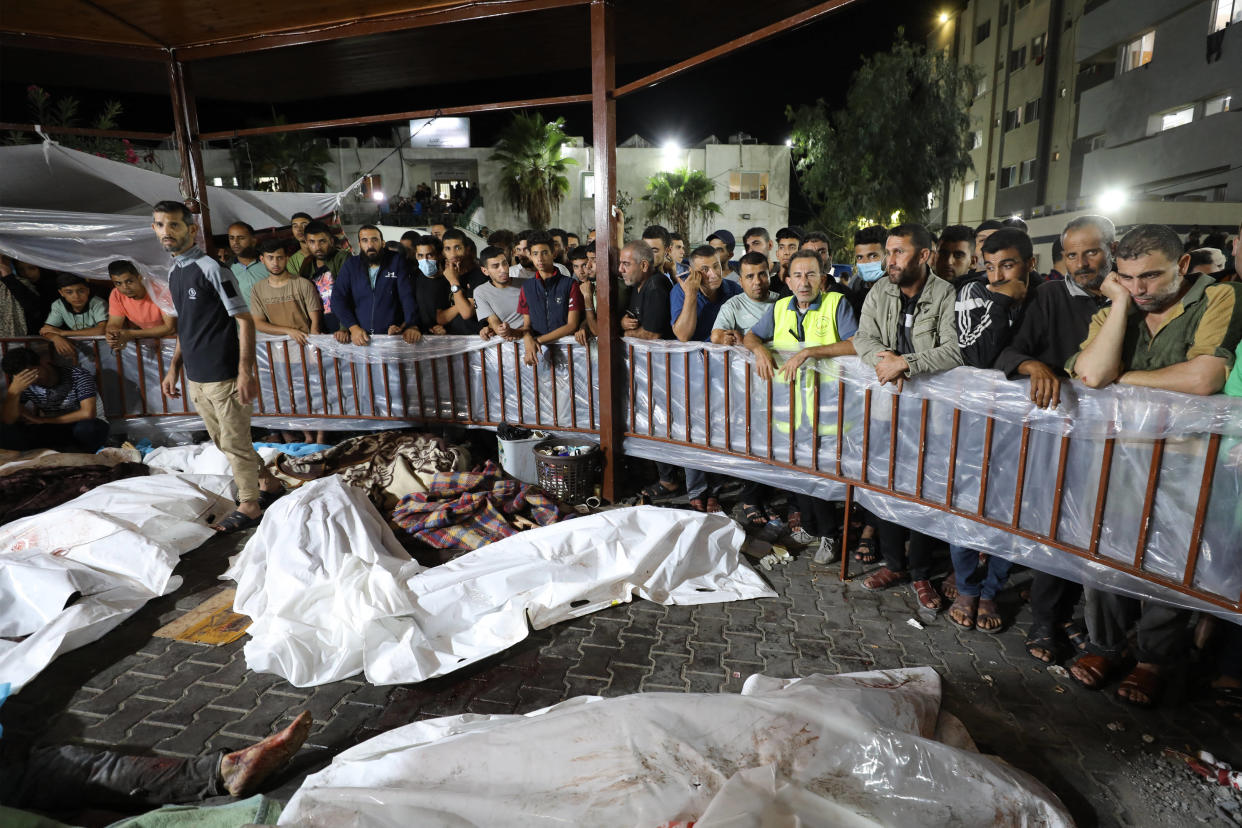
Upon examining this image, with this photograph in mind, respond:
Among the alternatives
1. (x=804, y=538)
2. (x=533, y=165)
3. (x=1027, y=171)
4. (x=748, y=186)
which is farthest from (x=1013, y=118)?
(x=804, y=538)

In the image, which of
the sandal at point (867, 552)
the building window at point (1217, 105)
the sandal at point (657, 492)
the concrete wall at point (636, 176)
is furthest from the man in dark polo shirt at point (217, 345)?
the concrete wall at point (636, 176)

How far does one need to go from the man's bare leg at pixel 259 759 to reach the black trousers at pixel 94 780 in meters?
0.05

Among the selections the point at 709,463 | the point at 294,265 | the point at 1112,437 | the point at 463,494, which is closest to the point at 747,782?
the point at 1112,437

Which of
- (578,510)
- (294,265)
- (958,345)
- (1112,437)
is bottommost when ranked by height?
(578,510)

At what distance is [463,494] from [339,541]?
1.28 meters

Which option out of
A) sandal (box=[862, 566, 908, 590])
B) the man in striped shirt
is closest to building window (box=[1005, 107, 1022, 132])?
sandal (box=[862, 566, 908, 590])

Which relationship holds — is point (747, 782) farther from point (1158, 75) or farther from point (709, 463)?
point (1158, 75)

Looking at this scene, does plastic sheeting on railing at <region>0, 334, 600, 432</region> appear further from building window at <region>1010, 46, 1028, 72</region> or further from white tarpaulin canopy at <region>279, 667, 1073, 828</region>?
building window at <region>1010, 46, 1028, 72</region>

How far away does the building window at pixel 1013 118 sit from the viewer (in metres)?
34.0

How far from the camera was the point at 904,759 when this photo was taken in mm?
1834

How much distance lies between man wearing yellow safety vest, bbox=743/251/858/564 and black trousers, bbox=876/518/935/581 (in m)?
0.39

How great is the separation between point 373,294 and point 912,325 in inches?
182

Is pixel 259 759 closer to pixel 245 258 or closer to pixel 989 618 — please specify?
pixel 989 618

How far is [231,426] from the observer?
486cm
